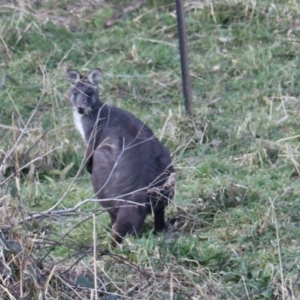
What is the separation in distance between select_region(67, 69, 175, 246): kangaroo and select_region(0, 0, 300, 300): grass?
6.3 inches

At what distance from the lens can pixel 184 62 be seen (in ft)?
28.6

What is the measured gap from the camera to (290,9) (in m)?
10.5

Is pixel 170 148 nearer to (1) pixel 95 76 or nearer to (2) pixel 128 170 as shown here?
(1) pixel 95 76

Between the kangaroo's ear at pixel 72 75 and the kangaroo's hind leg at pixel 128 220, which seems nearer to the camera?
the kangaroo's hind leg at pixel 128 220

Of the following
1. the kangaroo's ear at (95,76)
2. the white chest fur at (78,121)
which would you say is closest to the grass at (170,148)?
the white chest fur at (78,121)

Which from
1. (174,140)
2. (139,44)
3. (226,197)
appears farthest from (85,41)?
(226,197)

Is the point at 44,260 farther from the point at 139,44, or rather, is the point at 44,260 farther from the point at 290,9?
the point at 290,9

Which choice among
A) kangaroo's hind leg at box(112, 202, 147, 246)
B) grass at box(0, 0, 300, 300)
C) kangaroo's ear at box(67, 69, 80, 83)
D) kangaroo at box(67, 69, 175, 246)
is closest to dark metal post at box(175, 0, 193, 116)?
grass at box(0, 0, 300, 300)

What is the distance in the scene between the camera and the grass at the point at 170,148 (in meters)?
5.50

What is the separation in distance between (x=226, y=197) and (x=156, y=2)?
14.0 feet

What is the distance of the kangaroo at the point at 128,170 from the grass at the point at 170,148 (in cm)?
16

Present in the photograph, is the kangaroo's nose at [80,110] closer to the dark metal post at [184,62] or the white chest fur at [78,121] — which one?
the white chest fur at [78,121]

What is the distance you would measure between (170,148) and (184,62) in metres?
0.88

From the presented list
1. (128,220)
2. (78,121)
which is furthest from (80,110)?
(128,220)
